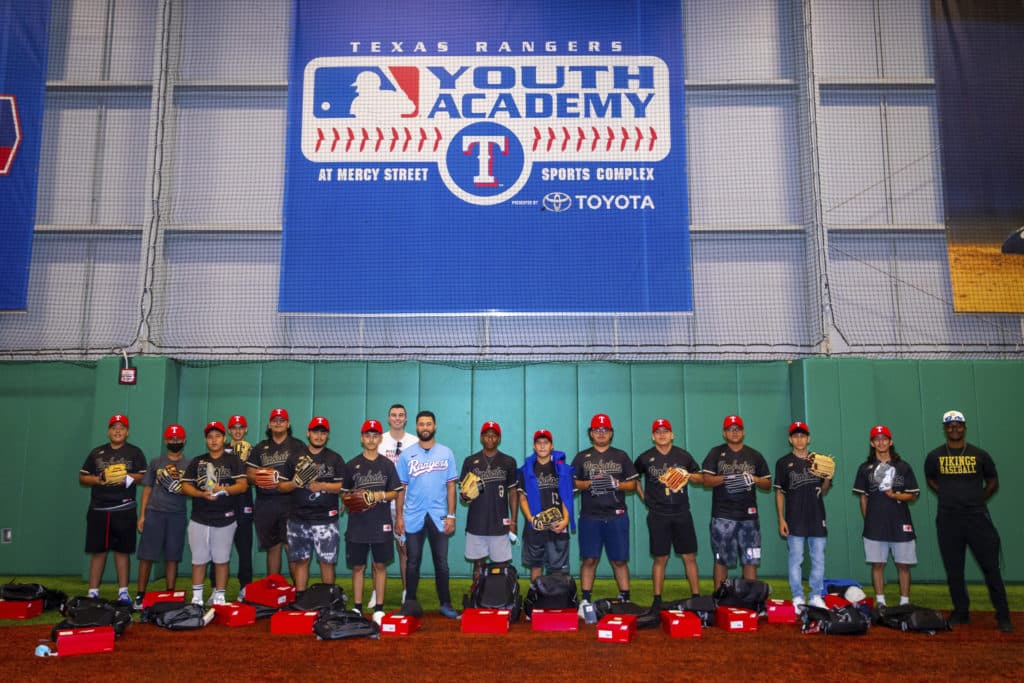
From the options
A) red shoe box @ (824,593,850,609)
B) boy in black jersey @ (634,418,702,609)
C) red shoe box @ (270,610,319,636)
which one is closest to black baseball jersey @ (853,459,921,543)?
red shoe box @ (824,593,850,609)

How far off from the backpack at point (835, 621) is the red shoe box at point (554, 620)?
2117 mm

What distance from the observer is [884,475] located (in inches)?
322

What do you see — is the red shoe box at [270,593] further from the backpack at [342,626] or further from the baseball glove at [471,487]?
the baseball glove at [471,487]

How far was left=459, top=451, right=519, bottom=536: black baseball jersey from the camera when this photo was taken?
7.95 meters

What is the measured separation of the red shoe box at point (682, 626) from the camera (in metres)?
6.96

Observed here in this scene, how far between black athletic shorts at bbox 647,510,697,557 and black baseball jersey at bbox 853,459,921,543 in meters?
1.98

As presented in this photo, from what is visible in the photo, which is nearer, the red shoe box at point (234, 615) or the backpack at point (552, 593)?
the red shoe box at point (234, 615)

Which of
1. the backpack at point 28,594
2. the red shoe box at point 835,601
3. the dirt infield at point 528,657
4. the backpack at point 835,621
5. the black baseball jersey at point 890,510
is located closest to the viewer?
the dirt infield at point 528,657

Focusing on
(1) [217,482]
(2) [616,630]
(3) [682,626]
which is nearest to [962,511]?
(3) [682,626]

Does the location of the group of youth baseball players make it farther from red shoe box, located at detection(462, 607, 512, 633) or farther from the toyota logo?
the toyota logo

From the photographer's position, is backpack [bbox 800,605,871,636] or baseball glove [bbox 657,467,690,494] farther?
baseball glove [bbox 657,467,690,494]

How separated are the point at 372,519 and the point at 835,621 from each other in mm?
4400

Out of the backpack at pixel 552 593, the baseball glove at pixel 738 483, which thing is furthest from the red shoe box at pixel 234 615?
the baseball glove at pixel 738 483

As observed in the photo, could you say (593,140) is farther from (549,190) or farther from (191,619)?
(191,619)
